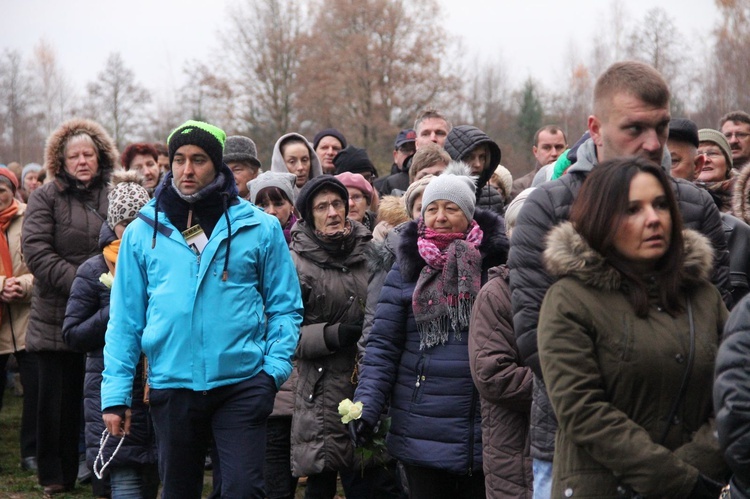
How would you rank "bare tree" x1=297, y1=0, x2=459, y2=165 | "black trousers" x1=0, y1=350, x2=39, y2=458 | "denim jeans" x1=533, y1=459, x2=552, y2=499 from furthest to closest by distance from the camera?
"bare tree" x1=297, y1=0, x2=459, y2=165 → "black trousers" x1=0, y1=350, x2=39, y2=458 → "denim jeans" x1=533, y1=459, x2=552, y2=499

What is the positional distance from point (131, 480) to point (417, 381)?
222 centimetres

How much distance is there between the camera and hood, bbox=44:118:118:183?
8578mm

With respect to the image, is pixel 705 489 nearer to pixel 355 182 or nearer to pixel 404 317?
pixel 404 317

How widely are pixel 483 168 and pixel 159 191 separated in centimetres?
289

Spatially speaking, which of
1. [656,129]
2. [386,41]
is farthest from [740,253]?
[386,41]

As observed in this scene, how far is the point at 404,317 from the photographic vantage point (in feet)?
18.8

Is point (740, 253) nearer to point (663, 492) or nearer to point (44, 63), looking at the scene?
point (663, 492)

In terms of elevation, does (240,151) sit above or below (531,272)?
above

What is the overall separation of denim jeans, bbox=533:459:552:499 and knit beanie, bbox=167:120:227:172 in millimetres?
2588

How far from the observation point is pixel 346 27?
4275 cm

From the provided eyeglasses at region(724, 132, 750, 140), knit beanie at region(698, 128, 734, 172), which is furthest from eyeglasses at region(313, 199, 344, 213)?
eyeglasses at region(724, 132, 750, 140)

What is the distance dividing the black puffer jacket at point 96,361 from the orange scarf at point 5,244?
2.72 meters

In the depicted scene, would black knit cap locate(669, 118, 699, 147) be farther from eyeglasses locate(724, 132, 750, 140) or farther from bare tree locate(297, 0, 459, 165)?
bare tree locate(297, 0, 459, 165)

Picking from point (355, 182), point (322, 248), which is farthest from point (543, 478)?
point (355, 182)
